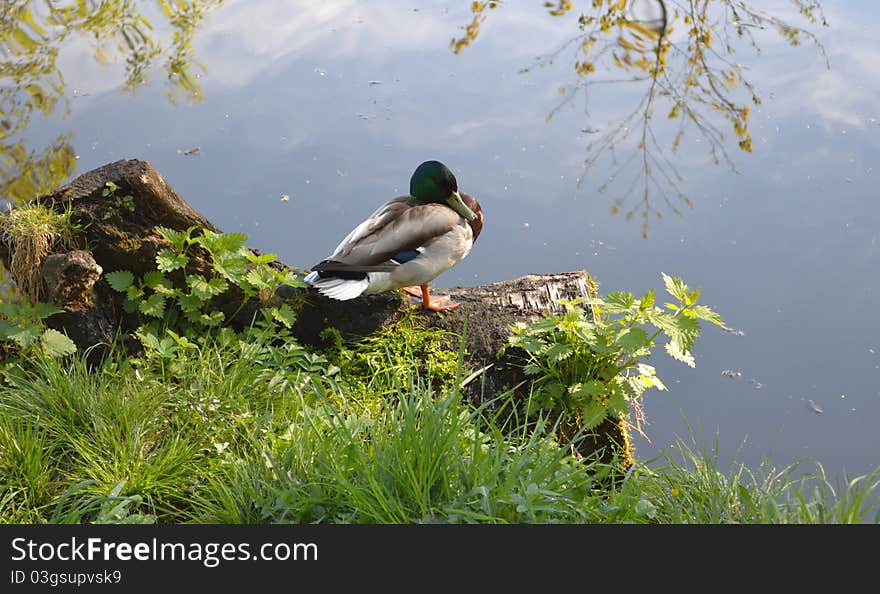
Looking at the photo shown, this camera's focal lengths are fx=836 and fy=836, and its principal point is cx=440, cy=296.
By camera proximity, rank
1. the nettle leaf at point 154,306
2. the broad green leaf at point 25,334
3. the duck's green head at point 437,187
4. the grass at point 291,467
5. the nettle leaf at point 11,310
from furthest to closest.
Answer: the duck's green head at point 437,187 < the nettle leaf at point 154,306 < the nettle leaf at point 11,310 < the broad green leaf at point 25,334 < the grass at point 291,467

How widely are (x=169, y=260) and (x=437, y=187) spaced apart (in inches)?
50.7

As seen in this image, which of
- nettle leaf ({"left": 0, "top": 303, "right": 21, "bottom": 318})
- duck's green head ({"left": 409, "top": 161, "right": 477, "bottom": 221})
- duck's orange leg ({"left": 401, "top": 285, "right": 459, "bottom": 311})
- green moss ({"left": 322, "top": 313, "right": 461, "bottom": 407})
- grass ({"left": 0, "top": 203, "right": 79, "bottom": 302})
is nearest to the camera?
nettle leaf ({"left": 0, "top": 303, "right": 21, "bottom": 318})

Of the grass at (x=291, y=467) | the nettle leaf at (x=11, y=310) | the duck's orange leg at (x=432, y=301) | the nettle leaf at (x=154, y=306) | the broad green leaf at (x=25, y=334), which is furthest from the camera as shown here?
the duck's orange leg at (x=432, y=301)

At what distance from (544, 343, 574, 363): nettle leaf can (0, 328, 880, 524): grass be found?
0.47 meters

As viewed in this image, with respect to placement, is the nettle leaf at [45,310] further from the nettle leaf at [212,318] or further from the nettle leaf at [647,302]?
the nettle leaf at [647,302]

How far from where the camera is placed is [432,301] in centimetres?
382

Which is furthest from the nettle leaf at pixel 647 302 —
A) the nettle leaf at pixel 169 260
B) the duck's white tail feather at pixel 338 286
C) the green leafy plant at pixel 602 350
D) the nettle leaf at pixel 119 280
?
the nettle leaf at pixel 119 280

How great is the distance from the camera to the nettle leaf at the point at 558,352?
3.32 metres

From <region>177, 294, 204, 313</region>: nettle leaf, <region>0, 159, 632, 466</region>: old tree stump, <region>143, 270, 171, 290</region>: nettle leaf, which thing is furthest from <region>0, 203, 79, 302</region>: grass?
<region>177, 294, 204, 313</region>: nettle leaf

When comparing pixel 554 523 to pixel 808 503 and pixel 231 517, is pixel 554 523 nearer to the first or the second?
pixel 808 503

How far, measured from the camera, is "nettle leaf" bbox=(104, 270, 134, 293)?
3320 millimetres

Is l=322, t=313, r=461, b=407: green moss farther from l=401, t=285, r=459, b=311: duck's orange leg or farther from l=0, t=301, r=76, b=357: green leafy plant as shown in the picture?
l=0, t=301, r=76, b=357: green leafy plant

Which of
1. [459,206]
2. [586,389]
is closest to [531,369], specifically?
[586,389]

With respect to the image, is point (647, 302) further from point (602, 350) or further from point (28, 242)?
point (28, 242)
